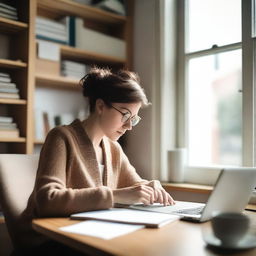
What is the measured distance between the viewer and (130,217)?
1169mm

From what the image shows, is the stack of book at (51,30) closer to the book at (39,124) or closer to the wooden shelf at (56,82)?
the wooden shelf at (56,82)

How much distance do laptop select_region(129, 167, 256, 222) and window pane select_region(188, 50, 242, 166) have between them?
118 cm

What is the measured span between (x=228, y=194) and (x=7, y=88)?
5.41 feet

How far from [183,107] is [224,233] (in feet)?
6.10

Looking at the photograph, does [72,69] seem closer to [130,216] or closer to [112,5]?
[112,5]

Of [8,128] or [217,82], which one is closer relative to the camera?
[8,128]

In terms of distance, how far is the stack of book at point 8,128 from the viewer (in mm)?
2203

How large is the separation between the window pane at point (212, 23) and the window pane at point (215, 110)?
107mm

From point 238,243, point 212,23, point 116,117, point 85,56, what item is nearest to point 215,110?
point 212,23

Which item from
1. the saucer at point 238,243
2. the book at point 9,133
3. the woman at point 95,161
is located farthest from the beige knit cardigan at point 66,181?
the book at point 9,133

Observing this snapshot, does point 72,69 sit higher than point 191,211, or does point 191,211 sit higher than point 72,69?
point 72,69

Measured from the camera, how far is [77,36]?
8.57 feet

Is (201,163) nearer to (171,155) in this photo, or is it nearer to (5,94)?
(171,155)

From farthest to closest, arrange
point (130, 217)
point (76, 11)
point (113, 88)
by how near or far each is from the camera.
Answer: point (76, 11)
point (113, 88)
point (130, 217)
